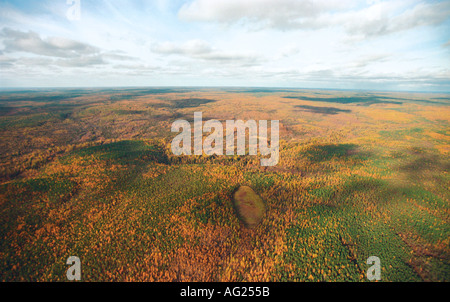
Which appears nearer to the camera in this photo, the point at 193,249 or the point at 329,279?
the point at 329,279

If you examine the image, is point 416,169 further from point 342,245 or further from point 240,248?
point 240,248

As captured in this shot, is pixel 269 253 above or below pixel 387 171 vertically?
below

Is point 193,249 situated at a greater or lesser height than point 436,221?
lesser

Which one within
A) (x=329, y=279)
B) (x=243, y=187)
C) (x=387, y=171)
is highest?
(x=387, y=171)
